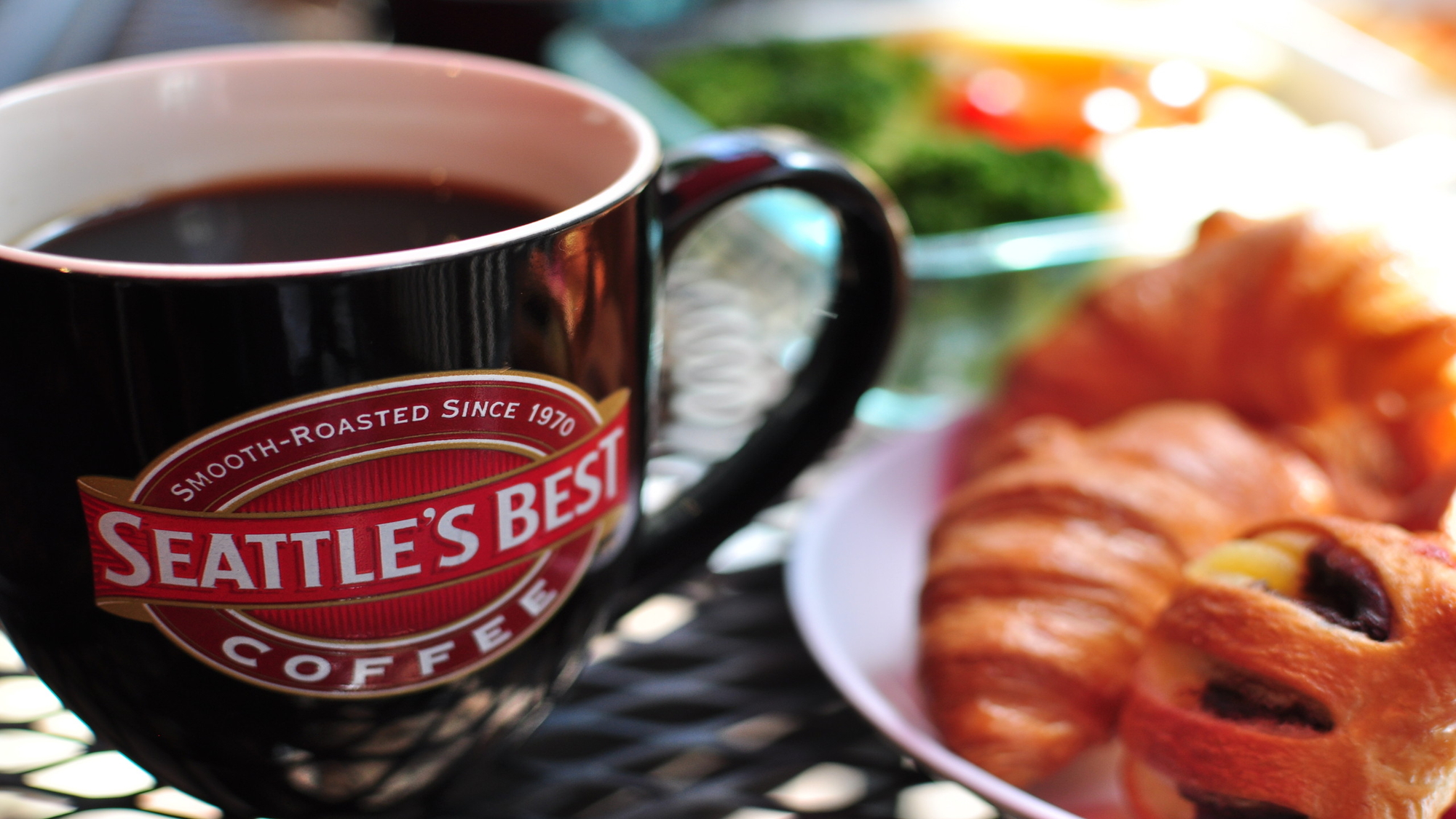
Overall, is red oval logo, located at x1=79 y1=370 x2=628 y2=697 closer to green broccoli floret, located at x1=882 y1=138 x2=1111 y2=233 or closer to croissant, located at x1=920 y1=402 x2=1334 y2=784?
croissant, located at x1=920 y1=402 x2=1334 y2=784

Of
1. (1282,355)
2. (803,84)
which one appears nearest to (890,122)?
(803,84)

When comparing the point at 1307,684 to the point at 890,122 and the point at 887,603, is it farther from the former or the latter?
the point at 890,122

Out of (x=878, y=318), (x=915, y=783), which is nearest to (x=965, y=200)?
(x=878, y=318)

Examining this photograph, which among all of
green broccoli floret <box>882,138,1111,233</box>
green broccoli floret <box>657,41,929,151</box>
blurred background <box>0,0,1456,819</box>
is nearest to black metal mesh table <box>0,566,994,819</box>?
blurred background <box>0,0,1456,819</box>

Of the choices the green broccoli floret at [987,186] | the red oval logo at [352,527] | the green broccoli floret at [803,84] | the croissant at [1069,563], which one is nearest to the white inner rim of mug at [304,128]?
the red oval logo at [352,527]

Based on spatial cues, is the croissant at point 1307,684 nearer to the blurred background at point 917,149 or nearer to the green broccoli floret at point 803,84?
the blurred background at point 917,149

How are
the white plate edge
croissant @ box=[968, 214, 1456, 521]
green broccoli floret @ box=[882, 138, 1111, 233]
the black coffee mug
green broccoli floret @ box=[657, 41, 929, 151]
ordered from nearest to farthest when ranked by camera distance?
the black coffee mug → the white plate edge → croissant @ box=[968, 214, 1456, 521] → green broccoli floret @ box=[882, 138, 1111, 233] → green broccoli floret @ box=[657, 41, 929, 151]

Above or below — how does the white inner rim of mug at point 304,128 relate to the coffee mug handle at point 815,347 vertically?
above

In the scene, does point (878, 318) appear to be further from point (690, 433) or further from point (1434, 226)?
point (1434, 226)
